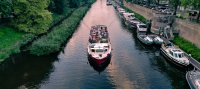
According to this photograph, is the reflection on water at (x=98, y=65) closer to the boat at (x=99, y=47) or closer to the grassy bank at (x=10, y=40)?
the boat at (x=99, y=47)

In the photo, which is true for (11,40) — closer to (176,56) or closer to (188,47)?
(176,56)

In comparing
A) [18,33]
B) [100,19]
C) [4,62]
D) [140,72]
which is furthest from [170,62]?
[100,19]

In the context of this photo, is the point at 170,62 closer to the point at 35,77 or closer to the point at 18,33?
the point at 35,77

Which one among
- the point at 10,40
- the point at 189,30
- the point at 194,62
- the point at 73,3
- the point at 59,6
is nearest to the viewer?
the point at 194,62

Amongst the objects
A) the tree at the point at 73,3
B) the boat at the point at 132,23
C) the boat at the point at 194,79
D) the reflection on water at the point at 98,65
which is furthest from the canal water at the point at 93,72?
the tree at the point at 73,3

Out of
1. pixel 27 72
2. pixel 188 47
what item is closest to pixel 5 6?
pixel 27 72

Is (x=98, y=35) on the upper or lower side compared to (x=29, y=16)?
lower

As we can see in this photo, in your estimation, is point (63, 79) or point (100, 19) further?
point (100, 19)
